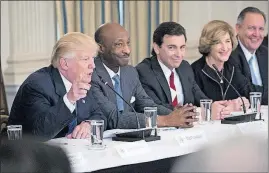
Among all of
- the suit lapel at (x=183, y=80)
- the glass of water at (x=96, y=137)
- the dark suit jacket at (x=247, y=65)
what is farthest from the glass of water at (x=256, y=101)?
the glass of water at (x=96, y=137)

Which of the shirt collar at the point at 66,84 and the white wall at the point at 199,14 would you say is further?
the white wall at the point at 199,14

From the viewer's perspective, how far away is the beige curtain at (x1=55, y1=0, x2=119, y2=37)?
6.09m

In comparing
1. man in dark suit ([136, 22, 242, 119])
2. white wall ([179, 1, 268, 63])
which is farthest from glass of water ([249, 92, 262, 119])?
white wall ([179, 1, 268, 63])

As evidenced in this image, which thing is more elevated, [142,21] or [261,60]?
[142,21]

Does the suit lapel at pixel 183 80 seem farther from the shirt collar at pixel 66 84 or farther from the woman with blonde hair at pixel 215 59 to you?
the shirt collar at pixel 66 84

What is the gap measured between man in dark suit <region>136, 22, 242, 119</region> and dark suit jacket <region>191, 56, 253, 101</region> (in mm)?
254

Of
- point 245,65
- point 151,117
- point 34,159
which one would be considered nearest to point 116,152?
point 151,117

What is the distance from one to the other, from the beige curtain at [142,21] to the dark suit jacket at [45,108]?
3291 mm

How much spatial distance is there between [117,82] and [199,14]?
12.2 ft

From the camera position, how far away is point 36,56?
6.01 m

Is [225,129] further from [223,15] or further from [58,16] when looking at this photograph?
[223,15]

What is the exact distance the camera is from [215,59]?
4754 millimetres

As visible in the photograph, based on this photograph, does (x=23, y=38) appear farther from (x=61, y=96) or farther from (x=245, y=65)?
(x=61, y=96)

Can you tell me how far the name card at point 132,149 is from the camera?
9.23 feet
